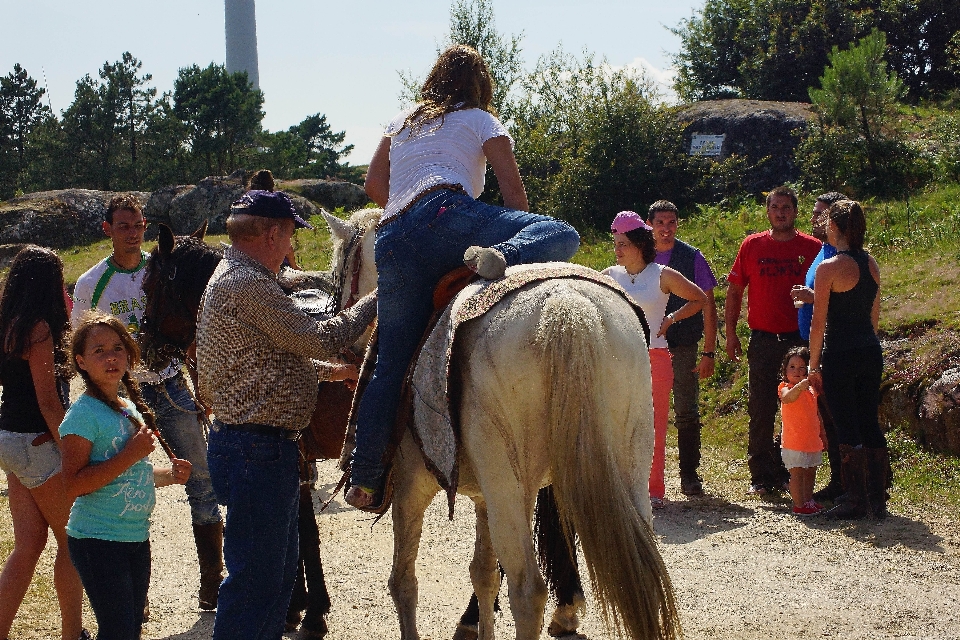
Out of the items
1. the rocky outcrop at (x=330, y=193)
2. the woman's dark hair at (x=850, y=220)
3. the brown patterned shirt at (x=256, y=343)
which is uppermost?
the rocky outcrop at (x=330, y=193)

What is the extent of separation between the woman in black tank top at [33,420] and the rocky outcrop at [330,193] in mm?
18586

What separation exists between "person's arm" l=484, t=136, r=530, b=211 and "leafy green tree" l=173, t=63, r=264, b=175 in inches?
1079

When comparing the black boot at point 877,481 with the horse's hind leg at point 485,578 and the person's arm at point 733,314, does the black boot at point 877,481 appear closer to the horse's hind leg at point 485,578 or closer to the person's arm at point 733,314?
the person's arm at point 733,314

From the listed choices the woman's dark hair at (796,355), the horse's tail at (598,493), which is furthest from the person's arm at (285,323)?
the woman's dark hair at (796,355)

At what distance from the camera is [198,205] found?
21188mm

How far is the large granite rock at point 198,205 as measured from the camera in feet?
68.4

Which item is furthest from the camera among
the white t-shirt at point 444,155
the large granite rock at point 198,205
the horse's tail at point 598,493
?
the large granite rock at point 198,205

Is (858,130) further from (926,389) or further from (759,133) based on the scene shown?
(926,389)

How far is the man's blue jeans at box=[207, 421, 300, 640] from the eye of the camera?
3.52 meters

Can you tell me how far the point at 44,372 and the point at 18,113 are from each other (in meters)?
32.5

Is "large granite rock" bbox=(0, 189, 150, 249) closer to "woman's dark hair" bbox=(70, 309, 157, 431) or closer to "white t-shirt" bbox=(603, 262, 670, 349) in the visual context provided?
"white t-shirt" bbox=(603, 262, 670, 349)

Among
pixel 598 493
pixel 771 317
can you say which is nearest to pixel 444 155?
pixel 598 493

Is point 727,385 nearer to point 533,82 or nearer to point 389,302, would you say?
point 389,302

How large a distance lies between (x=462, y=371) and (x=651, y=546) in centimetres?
87
